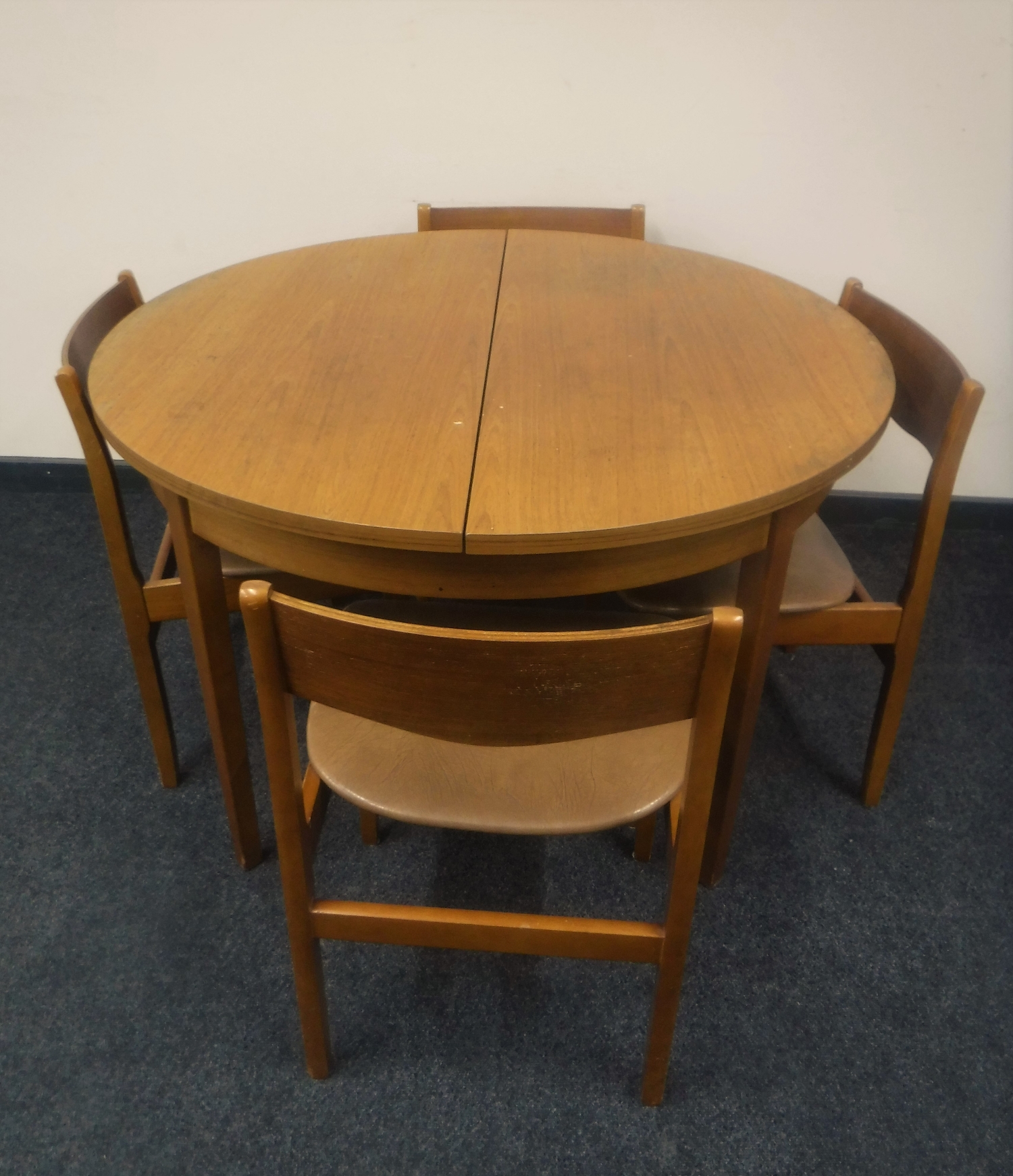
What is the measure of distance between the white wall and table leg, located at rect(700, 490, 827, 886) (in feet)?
3.82

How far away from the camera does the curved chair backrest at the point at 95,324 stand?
3.90 feet

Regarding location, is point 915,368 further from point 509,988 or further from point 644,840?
point 509,988

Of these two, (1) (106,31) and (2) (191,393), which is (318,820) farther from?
(1) (106,31)

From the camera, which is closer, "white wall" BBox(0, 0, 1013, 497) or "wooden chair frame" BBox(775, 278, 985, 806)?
"wooden chair frame" BBox(775, 278, 985, 806)

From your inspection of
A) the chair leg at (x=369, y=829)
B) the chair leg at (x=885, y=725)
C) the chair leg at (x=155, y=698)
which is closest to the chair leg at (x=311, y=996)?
the chair leg at (x=369, y=829)

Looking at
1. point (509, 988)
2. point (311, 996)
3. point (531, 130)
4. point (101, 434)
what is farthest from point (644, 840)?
point (531, 130)

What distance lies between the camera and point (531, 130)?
1887 mm

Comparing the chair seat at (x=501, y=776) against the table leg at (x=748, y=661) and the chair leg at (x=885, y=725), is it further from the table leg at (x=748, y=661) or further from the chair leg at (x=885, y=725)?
the chair leg at (x=885, y=725)

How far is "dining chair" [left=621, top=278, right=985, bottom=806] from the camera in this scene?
1.23m

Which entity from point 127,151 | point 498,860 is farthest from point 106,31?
point 498,860

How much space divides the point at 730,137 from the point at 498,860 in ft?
5.27

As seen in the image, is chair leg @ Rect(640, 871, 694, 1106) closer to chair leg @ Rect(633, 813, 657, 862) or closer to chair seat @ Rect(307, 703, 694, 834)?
chair seat @ Rect(307, 703, 694, 834)

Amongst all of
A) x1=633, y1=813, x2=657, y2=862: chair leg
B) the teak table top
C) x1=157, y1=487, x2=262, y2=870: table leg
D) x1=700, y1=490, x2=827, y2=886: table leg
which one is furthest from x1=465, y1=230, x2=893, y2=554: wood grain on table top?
x1=633, y1=813, x2=657, y2=862: chair leg

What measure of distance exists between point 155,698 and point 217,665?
12.9 inches
